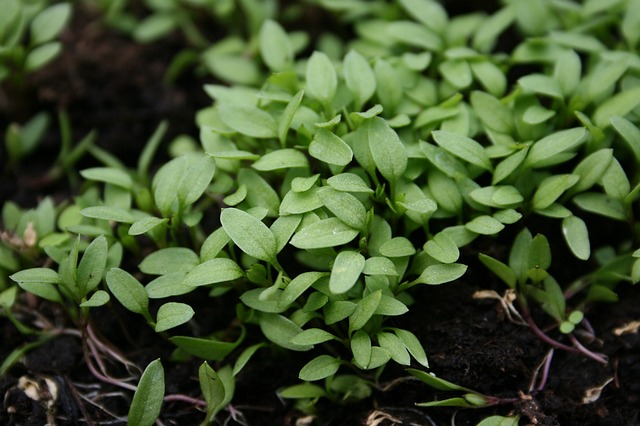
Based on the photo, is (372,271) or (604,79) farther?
(604,79)

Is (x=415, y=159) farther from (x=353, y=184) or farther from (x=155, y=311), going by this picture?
(x=155, y=311)

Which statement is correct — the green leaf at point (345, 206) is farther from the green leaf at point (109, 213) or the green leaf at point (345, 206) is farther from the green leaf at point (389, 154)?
the green leaf at point (109, 213)

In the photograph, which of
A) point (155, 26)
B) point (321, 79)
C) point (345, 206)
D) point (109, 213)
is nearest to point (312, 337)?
point (345, 206)

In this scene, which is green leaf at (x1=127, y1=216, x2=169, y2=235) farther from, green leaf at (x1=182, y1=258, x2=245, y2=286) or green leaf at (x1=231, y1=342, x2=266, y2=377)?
green leaf at (x1=231, y1=342, x2=266, y2=377)

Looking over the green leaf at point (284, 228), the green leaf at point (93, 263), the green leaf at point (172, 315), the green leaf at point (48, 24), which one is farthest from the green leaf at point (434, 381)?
the green leaf at point (48, 24)

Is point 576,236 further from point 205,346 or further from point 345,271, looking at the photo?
point 205,346

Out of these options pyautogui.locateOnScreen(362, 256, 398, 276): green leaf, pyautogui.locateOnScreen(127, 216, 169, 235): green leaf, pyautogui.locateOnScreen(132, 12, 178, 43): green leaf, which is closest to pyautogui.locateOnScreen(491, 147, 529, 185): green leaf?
pyautogui.locateOnScreen(362, 256, 398, 276): green leaf

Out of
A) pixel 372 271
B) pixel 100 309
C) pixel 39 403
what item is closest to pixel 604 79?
pixel 372 271
